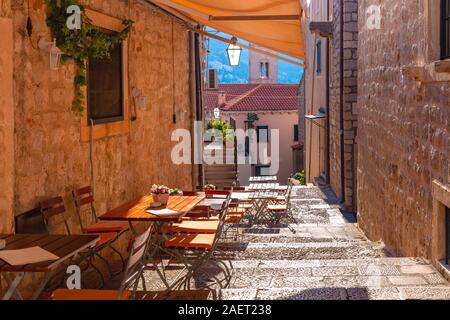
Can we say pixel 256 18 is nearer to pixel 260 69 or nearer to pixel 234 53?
pixel 234 53

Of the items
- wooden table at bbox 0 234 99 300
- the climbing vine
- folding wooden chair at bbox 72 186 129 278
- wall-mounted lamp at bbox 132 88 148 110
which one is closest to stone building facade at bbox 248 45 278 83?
wall-mounted lamp at bbox 132 88 148 110

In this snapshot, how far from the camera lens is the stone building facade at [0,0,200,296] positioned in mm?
5355

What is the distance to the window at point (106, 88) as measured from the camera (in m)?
7.55

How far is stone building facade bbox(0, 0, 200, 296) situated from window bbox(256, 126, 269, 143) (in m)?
34.7

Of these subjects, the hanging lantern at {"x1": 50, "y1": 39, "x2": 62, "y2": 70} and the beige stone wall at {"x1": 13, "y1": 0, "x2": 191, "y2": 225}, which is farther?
the hanging lantern at {"x1": 50, "y1": 39, "x2": 62, "y2": 70}

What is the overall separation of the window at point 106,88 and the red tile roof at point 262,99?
36.4 meters

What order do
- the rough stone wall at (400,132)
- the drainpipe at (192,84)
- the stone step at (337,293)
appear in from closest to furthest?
the stone step at (337,293), the rough stone wall at (400,132), the drainpipe at (192,84)

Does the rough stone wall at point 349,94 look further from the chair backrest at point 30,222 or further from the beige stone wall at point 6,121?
the beige stone wall at point 6,121

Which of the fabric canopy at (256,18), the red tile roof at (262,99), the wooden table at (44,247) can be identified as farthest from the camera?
the red tile roof at (262,99)

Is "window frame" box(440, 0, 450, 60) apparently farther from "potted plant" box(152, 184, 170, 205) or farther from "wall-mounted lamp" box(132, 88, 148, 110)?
"wall-mounted lamp" box(132, 88, 148, 110)

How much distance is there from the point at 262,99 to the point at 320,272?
40368 mm

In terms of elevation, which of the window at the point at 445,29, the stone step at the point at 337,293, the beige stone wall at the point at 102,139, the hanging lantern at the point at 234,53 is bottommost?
the stone step at the point at 337,293

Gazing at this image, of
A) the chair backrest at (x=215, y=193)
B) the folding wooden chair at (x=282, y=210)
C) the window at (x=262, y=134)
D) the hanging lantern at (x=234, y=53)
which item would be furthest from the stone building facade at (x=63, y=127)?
the window at (x=262, y=134)
